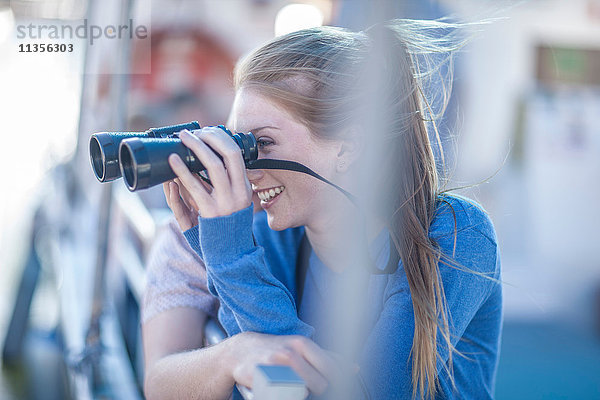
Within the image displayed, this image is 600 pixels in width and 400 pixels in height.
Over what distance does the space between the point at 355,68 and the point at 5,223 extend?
11.0ft

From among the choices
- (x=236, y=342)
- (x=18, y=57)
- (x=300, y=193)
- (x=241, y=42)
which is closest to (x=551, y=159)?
(x=241, y=42)

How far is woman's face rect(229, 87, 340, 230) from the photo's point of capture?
40.6 inches

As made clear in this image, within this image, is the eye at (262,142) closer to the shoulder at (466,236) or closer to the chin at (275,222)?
the chin at (275,222)

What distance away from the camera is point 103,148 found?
2.94 feet

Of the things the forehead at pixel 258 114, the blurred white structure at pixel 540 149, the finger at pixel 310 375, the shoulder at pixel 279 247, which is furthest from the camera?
the blurred white structure at pixel 540 149

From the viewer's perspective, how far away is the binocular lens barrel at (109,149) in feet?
2.95

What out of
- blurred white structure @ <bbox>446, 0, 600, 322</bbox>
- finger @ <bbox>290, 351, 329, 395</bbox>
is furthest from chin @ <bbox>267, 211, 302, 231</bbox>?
blurred white structure @ <bbox>446, 0, 600, 322</bbox>

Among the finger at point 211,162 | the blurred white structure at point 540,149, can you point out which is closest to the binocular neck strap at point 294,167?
the finger at point 211,162

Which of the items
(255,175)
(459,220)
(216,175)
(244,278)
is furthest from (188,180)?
(459,220)

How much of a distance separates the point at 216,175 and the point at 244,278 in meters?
0.15

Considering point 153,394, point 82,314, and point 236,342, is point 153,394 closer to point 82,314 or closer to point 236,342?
point 236,342

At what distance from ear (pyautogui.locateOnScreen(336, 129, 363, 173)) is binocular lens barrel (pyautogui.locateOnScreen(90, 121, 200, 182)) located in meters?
0.31

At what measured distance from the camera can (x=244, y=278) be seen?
810mm

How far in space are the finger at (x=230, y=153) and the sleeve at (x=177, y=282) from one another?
12.6 inches
